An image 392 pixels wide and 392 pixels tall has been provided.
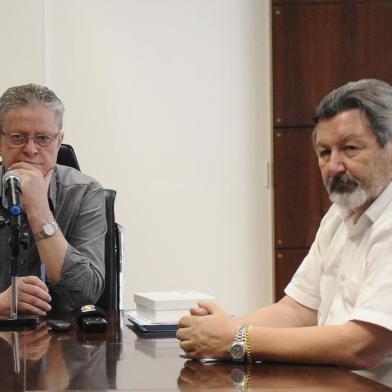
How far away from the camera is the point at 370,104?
1947mm

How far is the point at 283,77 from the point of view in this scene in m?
4.33

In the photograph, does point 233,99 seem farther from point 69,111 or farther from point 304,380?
point 304,380

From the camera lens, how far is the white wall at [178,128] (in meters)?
4.41

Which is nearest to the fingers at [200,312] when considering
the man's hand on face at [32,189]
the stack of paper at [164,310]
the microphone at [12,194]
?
the stack of paper at [164,310]

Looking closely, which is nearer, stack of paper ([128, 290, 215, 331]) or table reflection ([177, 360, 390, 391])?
table reflection ([177, 360, 390, 391])

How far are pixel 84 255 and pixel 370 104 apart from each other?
125 centimetres

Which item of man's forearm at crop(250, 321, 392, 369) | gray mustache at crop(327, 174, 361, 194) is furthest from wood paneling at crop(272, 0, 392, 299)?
man's forearm at crop(250, 321, 392, 369)

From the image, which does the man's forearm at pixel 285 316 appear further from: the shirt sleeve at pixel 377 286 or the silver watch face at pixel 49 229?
the silver watch face at pixel 49 229

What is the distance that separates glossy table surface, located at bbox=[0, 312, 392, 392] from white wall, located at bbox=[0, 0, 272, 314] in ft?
7.95

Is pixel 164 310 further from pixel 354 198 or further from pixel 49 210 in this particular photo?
pixel 49 210

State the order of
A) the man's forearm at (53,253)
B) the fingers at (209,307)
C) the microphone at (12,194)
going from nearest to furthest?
1. the fingers at (209,307)
2. the microphone at (12,194)
3. the man's forearm at (53,253)

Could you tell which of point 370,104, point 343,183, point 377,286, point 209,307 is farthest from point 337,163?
point 209,307

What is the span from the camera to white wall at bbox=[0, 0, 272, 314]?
4414 millimetres

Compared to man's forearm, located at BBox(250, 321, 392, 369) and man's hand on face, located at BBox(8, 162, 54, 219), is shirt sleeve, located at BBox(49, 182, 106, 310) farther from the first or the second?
man's forearm, located at BBox(250, 321, 392, 369)
